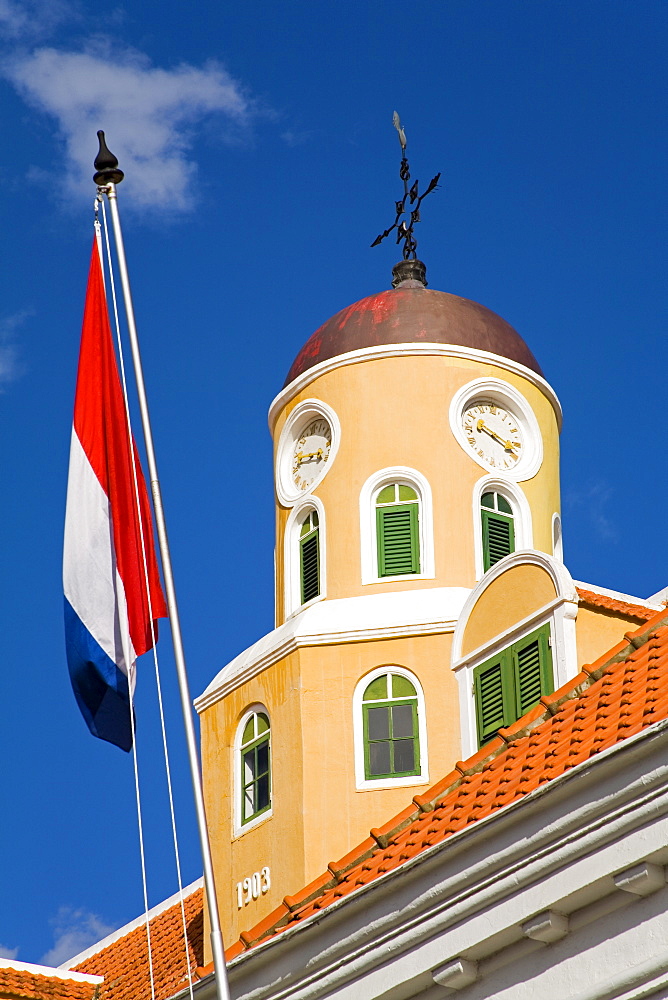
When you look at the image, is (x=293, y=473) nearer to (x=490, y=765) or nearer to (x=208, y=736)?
(x=208, y=736)

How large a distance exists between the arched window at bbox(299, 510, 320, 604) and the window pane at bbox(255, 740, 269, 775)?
2185 mm

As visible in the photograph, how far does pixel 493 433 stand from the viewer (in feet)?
72.3

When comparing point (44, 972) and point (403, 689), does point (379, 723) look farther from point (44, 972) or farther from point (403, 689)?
point (44, 972)

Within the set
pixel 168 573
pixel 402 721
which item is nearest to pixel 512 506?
pixel 402 721

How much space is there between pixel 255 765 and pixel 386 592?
104 inches

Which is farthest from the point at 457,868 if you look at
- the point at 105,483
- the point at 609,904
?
the point at 105,483

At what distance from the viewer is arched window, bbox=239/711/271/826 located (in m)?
20.1

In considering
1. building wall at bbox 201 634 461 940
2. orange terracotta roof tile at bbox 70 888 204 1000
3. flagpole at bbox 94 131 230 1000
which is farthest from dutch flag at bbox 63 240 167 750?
building wall at bbox 201 634 461 940

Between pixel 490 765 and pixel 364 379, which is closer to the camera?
pixel 490 765

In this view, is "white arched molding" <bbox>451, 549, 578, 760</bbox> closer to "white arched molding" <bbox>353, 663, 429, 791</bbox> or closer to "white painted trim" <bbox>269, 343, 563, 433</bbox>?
"white arched molding" <bbox>353, 663, 429, 791</bbox>

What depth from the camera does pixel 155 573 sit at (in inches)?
548

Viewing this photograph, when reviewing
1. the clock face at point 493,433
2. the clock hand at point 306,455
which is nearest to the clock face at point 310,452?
the clock hand at point 306,455

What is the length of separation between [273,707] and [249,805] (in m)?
1.24

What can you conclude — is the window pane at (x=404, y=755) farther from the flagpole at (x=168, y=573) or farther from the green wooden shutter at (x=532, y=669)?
the flagpole at (x=168, y=573)
